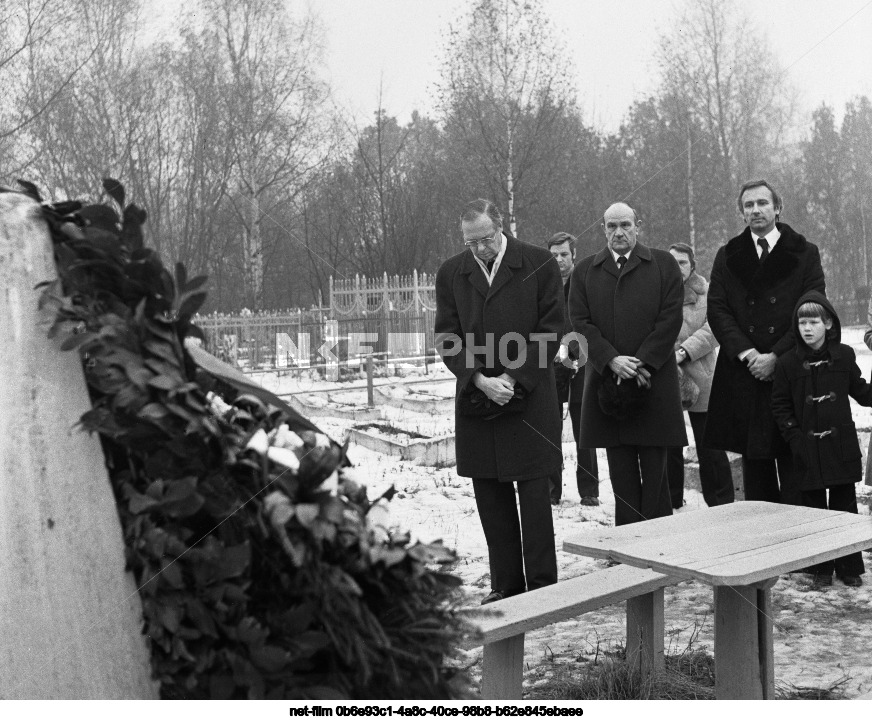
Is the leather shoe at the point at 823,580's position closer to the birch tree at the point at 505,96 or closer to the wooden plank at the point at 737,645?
the wooden plank at the point at 737,645

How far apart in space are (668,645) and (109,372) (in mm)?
2352

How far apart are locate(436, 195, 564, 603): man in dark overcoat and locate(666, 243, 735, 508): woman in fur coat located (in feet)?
5.38

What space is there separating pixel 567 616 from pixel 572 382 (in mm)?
3077

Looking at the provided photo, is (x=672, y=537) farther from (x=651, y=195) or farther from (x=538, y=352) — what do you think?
(x=651, y=195)

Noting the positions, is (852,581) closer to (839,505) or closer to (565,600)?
(839,505)

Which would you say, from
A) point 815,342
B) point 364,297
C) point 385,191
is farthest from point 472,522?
point 364,297

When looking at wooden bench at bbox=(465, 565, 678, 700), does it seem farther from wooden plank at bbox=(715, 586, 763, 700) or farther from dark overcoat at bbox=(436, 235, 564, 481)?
dark overcoat at bbox=(436, 235, 564, 481)

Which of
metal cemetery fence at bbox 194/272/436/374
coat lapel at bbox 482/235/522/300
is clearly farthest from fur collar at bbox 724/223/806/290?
metal cemetery fence at bbox 194/272/436/374

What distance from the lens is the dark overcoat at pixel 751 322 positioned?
12.7 feet

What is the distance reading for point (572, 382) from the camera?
17.4ft

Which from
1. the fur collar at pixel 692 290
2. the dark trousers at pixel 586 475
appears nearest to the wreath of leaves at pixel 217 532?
the dark trousers at pixel 586 475

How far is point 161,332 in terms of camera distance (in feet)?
3.85

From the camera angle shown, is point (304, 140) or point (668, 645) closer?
point (668, 645)

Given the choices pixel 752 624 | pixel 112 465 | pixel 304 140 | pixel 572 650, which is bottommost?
pixel 572 650
